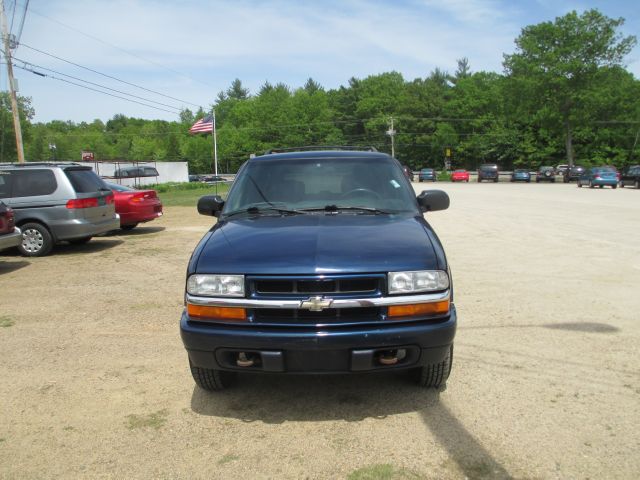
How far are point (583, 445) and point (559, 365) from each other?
4.13 ft

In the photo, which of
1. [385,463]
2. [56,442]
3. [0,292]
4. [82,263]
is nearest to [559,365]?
[385,463]

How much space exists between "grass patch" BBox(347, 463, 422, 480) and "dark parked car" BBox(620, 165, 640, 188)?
36489mm

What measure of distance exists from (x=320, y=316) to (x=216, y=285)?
67cm

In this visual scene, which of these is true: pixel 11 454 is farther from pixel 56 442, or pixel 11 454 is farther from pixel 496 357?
pixel 496 357

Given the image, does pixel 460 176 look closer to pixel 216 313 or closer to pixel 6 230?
pixel 6 230

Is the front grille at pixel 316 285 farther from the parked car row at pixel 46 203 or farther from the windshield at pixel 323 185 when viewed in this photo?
the parked car row at pixel 46 203

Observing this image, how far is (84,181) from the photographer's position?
10.6 meters

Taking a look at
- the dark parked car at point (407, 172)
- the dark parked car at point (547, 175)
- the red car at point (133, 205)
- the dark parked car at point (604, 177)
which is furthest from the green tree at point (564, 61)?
the red car at point (133, 205)

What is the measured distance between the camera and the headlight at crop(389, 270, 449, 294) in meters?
3.18

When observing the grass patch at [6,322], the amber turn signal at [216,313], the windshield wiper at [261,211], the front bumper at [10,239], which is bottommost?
the grass patch at [6,322]

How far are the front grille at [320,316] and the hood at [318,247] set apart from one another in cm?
23

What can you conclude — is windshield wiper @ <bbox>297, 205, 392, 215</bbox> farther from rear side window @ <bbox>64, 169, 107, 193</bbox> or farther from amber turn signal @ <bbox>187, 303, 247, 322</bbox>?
rear side window @ <bbox>64, 169, 107, 193</bbox>

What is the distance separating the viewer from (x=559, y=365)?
166 inches

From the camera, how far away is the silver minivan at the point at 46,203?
10125 mm
